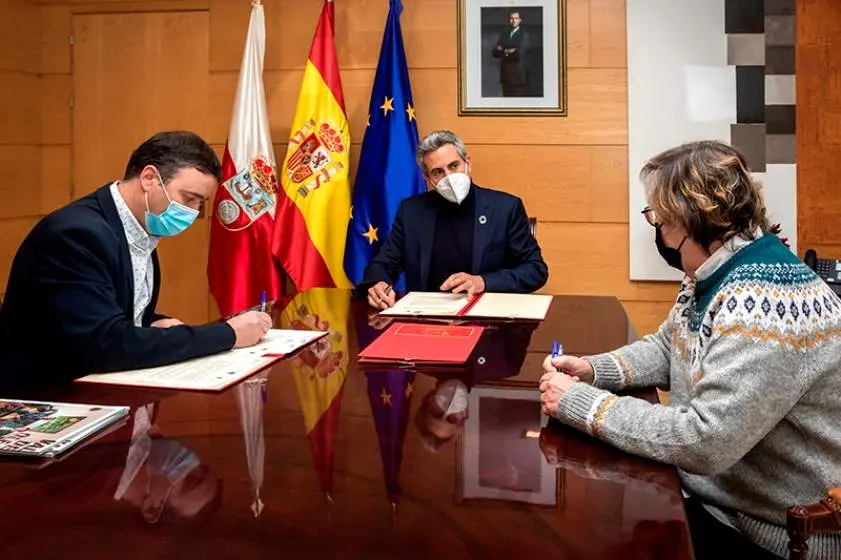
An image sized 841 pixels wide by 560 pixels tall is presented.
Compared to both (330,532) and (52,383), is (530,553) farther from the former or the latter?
(52,383)

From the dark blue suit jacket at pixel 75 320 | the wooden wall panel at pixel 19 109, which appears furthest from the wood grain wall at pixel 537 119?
the dark blue suit jacket at pixel 75 320

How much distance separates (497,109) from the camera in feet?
13.2

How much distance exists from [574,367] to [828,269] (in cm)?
240

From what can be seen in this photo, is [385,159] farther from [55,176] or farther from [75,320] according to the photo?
[75,320]

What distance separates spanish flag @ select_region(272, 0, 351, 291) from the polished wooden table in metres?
2.36

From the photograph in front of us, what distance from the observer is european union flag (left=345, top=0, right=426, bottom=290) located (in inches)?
153

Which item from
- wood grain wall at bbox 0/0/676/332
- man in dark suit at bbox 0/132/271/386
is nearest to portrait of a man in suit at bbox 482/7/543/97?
wood grain wall at bbox 0/0/676/332

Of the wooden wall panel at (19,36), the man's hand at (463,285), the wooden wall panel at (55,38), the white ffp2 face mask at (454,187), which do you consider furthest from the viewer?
the wooden wall panel at (55,38)

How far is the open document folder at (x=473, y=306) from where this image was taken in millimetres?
2336

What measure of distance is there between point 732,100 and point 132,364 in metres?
3.18

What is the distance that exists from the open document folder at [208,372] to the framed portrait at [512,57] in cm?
244

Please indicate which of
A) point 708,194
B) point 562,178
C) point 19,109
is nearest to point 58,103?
point 19,109

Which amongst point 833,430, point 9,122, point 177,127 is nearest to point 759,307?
point 833,430

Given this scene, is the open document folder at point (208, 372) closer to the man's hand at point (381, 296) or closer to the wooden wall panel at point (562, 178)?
the man's hand at point (381, 296)
